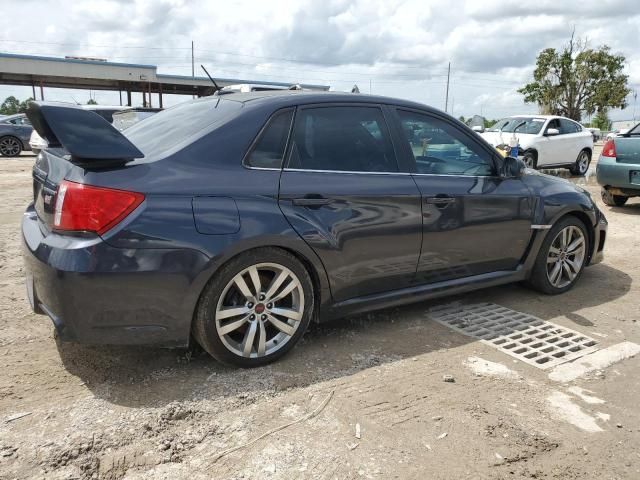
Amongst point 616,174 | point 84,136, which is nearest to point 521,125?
point 616,174

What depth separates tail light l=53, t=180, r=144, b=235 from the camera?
2678 mm

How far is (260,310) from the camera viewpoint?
314 cm

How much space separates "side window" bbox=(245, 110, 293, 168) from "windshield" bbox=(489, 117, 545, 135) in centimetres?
1239

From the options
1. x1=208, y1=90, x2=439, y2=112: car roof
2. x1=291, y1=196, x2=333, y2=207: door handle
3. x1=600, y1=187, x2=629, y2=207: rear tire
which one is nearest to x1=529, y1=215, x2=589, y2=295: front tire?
x1=208, y1=90, x2=439, y2=112: car roof

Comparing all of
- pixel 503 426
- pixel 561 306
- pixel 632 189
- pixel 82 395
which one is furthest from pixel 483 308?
pixel 632 189

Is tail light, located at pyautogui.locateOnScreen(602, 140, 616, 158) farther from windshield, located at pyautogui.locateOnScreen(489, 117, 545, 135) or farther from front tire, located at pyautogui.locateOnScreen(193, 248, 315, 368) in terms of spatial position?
front tire, located at pyautogui.locateOnScreen(193, 248, 315, 368)

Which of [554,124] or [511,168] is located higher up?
[554,124]

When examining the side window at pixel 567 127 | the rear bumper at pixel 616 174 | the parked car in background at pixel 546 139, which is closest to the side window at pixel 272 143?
the rear bumper at pixel 616 174

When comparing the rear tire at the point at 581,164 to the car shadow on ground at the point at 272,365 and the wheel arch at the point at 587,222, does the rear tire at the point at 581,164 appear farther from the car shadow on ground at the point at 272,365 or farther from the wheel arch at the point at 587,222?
the car shadow on ground at the point at 272,365

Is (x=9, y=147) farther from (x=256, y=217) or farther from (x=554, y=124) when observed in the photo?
(x=256, y=217)

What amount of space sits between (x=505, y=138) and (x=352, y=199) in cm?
1195

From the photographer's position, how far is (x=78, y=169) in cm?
279

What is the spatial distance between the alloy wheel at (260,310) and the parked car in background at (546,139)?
38.3 ft

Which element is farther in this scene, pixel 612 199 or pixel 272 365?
pixel 612 199
